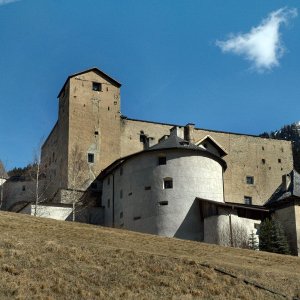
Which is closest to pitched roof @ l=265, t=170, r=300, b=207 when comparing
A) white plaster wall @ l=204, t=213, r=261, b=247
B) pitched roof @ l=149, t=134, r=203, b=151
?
white plaster wall @ l=204, t=213, r=261, b=247

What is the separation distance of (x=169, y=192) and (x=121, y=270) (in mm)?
28815

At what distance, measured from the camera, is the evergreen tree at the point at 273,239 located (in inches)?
1972

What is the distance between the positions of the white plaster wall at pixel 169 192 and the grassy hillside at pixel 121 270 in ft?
60.6

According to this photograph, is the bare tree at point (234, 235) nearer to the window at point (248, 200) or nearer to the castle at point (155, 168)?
the castle at point (155, 168)

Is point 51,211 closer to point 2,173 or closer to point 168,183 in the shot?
point 168,183

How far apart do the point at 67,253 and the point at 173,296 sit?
6380 millimetres

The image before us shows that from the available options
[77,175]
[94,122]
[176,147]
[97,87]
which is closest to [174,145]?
[176,147]

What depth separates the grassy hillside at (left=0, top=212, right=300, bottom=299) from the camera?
23875 millimetres

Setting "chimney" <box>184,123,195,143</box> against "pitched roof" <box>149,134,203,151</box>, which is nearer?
"pitched roof" <box>149,134,203,151</box>

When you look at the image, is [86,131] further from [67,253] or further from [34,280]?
[34,280]

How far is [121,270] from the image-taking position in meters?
27.0

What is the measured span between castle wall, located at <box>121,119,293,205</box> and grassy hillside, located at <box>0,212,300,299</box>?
40536mm

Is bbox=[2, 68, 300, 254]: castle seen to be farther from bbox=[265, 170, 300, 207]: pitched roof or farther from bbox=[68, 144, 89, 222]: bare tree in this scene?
bbox=[265, 170, 300, 207]: pitched roof

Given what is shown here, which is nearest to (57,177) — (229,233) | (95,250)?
(229,233)
